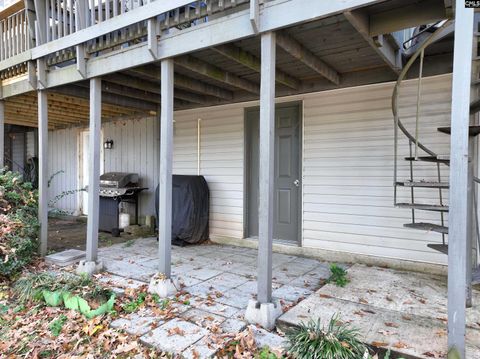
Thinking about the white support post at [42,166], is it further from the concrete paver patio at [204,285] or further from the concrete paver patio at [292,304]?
the concrete paver patio at [292,304]

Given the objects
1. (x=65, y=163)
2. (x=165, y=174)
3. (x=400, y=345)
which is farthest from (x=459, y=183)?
(x=65, y=163)

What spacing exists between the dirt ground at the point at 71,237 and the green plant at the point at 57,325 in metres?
2.36

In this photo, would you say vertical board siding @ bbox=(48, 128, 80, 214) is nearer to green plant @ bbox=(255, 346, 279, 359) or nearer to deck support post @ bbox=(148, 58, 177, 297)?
deck support post @ bbox=(148, 58, 177, 297)

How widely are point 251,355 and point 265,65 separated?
213 centimetres

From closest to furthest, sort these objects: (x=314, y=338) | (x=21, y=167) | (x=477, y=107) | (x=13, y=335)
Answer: (x=314, y=338) < (x=13, y=335) < (x=477, y=107) < (x=21, y=167)

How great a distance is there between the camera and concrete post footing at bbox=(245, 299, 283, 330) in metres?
2.45

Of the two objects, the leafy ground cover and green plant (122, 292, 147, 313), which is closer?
the leafy ground cover

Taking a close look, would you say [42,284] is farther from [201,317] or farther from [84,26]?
[84,26]

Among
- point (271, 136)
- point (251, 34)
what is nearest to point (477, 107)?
point (271, 136)

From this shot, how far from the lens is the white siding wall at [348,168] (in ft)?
12.1

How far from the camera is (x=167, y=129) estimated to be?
3.17 metres

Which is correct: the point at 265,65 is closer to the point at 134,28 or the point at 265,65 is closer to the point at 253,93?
the point at 134,28

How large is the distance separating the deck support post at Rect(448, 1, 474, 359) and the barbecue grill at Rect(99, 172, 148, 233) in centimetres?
523

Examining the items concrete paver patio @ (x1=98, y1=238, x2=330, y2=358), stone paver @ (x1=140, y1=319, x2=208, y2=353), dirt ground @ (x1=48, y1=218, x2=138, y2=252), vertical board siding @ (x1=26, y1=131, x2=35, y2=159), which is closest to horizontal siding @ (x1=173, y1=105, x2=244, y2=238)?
concrete paver patio @ (x1=98, y1=238, x2=330, y2=358)
